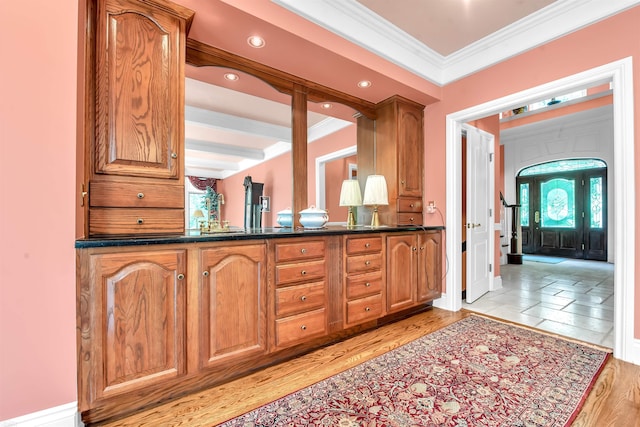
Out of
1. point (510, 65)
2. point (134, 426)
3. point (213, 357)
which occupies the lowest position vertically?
point (134, 426)

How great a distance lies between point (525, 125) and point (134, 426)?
8.04m

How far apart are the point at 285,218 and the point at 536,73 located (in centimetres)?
252

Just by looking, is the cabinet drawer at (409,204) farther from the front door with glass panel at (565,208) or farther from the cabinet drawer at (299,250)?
the front door with glass panel at (565,208)

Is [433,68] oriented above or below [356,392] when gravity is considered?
above

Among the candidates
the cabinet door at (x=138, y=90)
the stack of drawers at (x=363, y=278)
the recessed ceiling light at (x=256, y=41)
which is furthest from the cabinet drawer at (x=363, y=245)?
the recessed ceiling light at (x=256, y=41)

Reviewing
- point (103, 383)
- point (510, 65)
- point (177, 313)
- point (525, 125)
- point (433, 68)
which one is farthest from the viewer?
point (525, 125)

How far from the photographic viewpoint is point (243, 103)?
244 centimetres

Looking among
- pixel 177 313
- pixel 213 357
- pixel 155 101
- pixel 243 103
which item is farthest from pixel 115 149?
pixel 213 357

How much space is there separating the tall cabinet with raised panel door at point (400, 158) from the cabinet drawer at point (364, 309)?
0.97 m

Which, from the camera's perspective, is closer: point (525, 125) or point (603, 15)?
point (603, 15)

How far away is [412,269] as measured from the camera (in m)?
2.83

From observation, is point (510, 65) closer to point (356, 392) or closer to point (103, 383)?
point (356, 392)

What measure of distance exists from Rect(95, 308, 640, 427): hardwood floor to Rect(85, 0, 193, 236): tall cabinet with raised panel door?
989 mm

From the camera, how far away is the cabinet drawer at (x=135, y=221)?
62.7 inches
